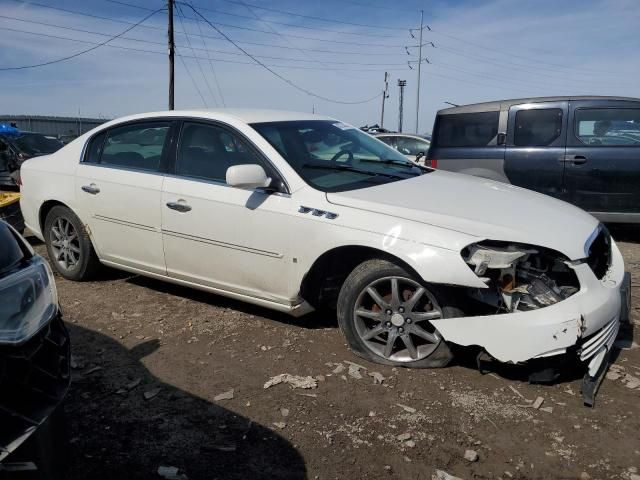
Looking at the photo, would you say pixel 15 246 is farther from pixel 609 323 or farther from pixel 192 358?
pixel 609 323

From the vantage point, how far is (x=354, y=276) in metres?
3.62

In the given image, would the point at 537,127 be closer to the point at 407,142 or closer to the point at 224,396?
the point at 224,396

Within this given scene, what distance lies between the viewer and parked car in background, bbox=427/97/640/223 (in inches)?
263

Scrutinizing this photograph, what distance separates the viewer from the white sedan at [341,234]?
3.21 metres

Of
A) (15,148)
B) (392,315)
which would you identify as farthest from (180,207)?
(15,148)

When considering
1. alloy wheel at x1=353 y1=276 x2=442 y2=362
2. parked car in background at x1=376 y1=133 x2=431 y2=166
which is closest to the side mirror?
alloy wheel at x1=353 y1=276 x2=442 y2=362

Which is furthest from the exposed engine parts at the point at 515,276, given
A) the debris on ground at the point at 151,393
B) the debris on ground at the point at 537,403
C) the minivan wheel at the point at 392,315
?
the debris on ground at the point at 151,393

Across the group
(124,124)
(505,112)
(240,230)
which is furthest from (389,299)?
(505,112)

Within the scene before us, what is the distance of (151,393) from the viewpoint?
334 centimetres

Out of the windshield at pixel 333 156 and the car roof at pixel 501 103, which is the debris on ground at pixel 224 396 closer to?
the windshield at pixel 333 156

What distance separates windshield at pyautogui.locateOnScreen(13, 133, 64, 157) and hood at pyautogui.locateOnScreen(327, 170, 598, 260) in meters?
11.1

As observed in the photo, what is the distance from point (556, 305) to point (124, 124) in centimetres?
377

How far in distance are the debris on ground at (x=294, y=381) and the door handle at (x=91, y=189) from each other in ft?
7.92

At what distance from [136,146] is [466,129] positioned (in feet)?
14.5
